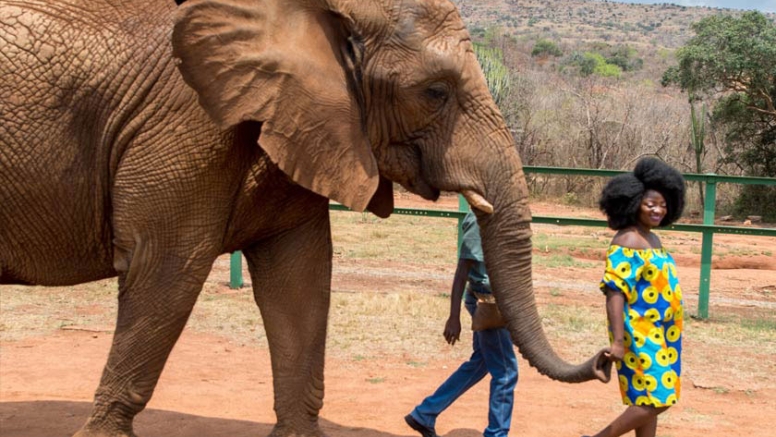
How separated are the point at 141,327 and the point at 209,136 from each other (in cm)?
98

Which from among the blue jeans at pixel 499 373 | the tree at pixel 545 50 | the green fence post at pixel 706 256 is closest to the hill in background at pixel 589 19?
the tree at pixel 545 50

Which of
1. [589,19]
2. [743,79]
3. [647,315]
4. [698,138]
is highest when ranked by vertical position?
[589,19]

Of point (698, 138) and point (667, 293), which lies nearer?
point (667, 293)

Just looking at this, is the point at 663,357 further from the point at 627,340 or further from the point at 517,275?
the point at 517,275

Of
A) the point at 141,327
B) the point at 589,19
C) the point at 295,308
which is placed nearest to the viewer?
the point at 141,327

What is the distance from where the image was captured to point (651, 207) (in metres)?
5.00

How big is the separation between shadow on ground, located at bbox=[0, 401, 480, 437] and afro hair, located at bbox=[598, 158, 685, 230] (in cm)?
211

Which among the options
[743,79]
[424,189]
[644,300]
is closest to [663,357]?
[644,300]

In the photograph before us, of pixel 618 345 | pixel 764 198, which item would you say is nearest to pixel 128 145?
pixel 618 345

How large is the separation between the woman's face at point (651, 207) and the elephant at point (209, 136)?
744 mm

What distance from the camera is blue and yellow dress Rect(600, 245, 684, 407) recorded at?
4914 millimetres

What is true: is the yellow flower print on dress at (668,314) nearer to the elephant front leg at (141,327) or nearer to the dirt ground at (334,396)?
the dirt ground at (334,396)

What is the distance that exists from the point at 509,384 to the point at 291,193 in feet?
5.92

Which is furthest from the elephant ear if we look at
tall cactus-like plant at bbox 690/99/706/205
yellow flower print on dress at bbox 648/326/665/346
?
tall cactus-like plant at bbox 690/99/706/205
